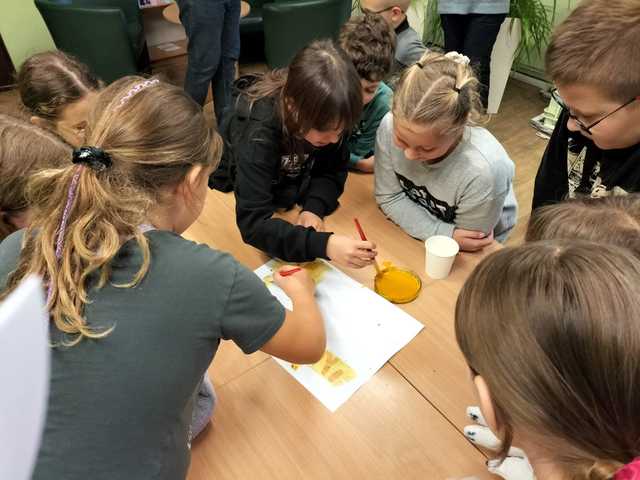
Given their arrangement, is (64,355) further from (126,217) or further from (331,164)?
(331,164)

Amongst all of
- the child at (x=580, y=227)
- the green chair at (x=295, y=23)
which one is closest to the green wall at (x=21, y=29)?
the green chair at (x=295, y=23)

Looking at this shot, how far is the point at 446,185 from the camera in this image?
1.27 m

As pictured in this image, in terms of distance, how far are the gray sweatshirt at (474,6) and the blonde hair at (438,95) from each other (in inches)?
60.4

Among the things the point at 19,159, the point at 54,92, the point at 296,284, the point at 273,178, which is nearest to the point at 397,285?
the point at 296,284

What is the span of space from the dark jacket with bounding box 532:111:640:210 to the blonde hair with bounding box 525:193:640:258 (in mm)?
274

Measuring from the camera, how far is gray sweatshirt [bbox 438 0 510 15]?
243 centimetres

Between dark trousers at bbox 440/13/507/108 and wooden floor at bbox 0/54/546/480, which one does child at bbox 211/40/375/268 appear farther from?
dark trousers at bbox 440/13/507/108

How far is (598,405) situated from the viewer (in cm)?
49

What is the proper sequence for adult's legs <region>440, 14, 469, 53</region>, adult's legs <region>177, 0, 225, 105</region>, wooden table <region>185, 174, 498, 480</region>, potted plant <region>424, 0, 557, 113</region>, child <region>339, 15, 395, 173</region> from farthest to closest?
potted plant <region>424, 0, 557, 113</region>
adult's legs <region>440, 14, 469, 53</region>
adult's legs <region>177, 0, 225, 105</region>
child <region>339, 15, 395, 173</region>
wooden table <region>185, 174, 498, 480</region>

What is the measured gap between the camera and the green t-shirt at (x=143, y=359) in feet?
1.96

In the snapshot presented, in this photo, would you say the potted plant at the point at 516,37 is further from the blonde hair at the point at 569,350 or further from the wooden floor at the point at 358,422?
the blonde hair at the point at 569,350

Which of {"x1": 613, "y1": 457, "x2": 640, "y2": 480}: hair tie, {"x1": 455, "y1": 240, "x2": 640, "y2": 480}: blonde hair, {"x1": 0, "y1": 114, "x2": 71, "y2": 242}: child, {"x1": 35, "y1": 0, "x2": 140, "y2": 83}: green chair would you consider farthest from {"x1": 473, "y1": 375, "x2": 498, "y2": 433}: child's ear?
{"x1": 35, "y1": 0, "x2": 140, "y2": 83}: green chair

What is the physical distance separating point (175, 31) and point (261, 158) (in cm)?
323

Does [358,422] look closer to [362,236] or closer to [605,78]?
[362,236]
